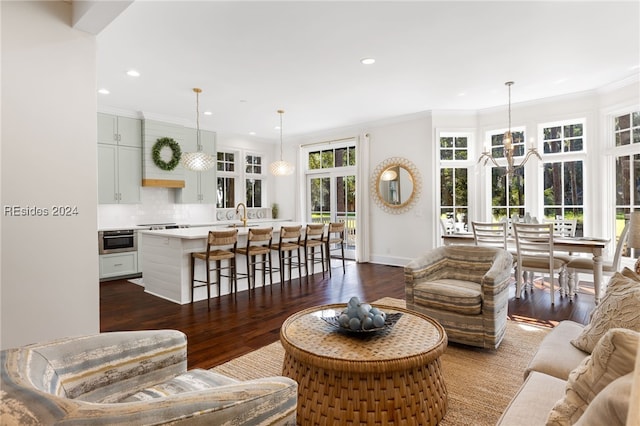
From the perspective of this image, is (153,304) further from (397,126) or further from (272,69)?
A: (397,126)

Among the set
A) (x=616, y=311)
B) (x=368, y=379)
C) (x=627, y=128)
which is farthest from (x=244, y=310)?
(x=627, y=128)

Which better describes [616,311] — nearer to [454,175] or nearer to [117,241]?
[454,175]

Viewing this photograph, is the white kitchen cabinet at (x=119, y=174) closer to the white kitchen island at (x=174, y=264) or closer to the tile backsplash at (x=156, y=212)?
the tile backsplash at (x=156, y=212)

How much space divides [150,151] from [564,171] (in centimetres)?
692

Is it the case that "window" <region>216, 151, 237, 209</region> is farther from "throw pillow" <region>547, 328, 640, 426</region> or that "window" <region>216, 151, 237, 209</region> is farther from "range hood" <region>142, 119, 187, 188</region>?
"throw pillow" <region>547, 328, 640, 426</region>

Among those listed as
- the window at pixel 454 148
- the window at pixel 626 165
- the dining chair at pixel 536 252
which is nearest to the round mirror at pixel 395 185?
the window at pixel 454 148

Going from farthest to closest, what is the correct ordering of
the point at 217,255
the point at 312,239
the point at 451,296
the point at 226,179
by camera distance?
the point at 226,179 < the point at 312,239 < the point at 217,255 < the point at 451,296

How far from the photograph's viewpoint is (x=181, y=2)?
299cm

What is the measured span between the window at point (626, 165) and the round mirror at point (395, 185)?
9.40ft

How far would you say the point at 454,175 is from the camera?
6.60 meters

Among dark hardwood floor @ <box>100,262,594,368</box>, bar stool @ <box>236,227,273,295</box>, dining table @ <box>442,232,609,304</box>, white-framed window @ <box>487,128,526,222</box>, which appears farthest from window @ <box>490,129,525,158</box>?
bar stool @ <box>236,227,273,295</box>

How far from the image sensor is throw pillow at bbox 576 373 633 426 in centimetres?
78

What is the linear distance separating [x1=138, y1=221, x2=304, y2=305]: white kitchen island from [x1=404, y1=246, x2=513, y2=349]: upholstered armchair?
2680 millimetres

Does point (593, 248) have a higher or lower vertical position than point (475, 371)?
higher
